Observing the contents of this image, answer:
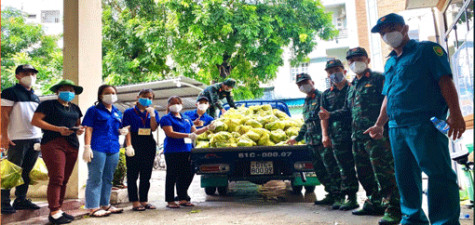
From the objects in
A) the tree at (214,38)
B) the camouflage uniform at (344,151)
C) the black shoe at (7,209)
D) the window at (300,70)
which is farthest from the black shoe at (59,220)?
the window at (300,70)

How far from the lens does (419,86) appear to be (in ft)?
11.2

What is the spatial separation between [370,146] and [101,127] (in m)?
3.73

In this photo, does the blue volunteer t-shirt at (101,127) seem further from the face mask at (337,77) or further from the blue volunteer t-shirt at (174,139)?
the face mask at (337,77)

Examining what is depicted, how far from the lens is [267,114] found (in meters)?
7.72

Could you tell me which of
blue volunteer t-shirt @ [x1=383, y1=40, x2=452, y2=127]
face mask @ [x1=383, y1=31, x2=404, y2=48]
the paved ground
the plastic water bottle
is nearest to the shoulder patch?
blue volunteer t-shirt @ [x1=383, y1=40, x2=452, y2=127]

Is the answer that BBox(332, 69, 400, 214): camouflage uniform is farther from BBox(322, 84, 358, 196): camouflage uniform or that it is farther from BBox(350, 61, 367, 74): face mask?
BBox(322, 84, 358, 196): camouflage uniform

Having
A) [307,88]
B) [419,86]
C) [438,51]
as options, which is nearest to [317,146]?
[307,88]

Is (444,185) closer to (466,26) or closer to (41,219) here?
(466,26)

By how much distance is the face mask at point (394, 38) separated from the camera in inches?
146

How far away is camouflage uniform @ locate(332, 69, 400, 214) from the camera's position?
442 centimetres

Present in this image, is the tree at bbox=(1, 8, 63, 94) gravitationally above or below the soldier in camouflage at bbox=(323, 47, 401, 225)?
above

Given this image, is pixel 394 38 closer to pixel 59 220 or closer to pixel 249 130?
pixel 249 130

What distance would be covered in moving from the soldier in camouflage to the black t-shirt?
3.87 m

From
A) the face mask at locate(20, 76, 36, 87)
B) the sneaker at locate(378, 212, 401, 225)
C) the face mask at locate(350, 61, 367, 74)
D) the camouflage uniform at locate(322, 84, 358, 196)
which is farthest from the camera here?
the face mask at locate(20, 76, 36, 87)
